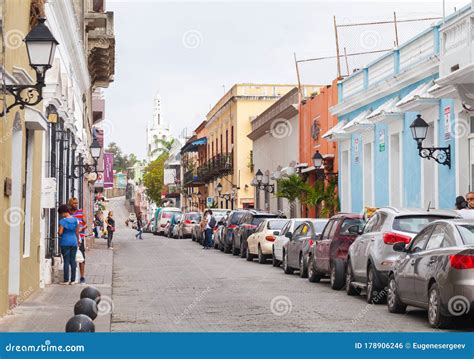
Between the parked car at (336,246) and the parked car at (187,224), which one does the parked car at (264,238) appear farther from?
the parked car at (187,224)

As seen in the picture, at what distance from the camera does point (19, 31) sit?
591 inches

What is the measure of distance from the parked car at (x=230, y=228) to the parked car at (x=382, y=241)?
17714 mm

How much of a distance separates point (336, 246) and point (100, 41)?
83.8ft

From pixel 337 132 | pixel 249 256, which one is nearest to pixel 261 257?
pixel 249 256

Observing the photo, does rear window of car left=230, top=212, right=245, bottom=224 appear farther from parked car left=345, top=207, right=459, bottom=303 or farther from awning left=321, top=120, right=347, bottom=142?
parked car left=345, top=207, right=459, bottom=303

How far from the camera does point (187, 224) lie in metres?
52.8

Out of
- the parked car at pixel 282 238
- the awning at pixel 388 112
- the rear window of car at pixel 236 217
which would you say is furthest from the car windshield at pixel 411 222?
the rear window of car at pixel 236 217

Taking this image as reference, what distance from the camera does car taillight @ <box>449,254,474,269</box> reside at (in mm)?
12242

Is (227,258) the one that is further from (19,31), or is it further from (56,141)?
(19,31)

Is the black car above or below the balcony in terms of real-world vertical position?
below

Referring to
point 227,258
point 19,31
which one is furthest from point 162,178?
point 19,31
